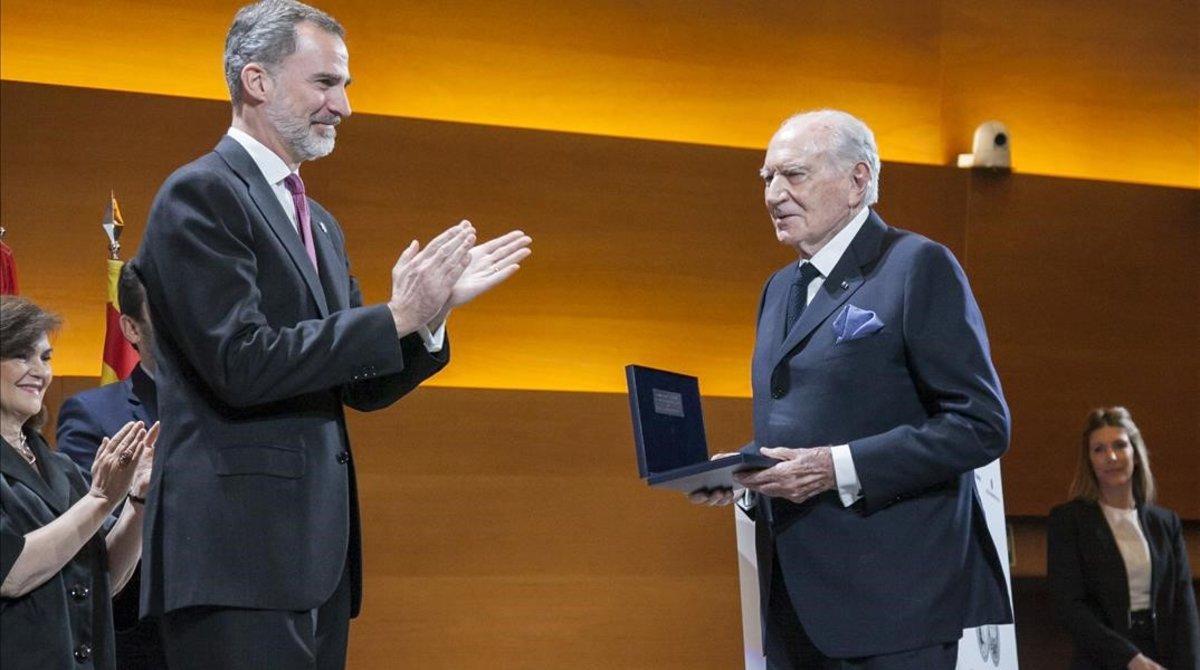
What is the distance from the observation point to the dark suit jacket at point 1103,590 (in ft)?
16.3

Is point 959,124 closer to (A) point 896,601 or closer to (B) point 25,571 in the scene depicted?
(A) point 896,601

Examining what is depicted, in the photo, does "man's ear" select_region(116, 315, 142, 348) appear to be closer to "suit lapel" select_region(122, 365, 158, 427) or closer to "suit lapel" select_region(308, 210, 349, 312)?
"suit lapel" select_region(122, 365, 158, 427)

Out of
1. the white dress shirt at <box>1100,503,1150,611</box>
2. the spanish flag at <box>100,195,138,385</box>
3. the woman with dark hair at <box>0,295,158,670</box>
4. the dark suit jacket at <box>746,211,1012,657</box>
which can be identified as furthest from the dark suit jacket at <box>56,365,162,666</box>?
the white dress shirt at <box>1100,503,1150,611</box>

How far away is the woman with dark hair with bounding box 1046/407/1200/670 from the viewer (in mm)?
4973

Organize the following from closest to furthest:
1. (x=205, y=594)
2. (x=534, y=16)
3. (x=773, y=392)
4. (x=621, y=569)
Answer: (x=205, y=594) → (x=773, y=392) → (x=621, y=569) → (x=534, y=16)

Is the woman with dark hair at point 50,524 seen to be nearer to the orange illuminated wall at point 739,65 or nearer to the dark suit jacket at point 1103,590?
the orange illuminated wall at point 739,65

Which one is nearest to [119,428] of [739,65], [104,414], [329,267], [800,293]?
[104,414]

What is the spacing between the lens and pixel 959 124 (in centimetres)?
554

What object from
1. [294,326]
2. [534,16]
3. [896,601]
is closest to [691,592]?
[534,16]

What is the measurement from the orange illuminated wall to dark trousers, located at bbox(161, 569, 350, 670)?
3.03 m

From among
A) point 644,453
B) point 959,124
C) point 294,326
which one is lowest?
point 644,453

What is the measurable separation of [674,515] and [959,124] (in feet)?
6.27

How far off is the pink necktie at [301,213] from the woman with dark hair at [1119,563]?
354 centimetres

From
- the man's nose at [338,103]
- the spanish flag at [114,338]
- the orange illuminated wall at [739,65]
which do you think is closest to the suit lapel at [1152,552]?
the orange illuminated wall at [739,65]
